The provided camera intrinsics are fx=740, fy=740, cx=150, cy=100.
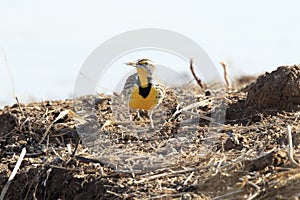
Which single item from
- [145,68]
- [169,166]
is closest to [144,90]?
[145,68]

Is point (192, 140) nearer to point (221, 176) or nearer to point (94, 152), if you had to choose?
point (94, 152)

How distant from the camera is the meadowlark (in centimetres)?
715

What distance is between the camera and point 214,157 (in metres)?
5.53

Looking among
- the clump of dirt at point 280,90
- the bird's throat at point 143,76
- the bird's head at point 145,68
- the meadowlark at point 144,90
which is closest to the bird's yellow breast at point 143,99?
the meadowlark at point 144,90

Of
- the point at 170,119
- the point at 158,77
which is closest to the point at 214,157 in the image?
the point at 170,119

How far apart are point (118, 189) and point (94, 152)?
100 centimetres

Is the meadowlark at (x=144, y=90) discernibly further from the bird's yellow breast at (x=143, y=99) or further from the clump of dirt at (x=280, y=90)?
the clump of dirt at (x=280, y=90)

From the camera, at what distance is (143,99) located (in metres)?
7.17

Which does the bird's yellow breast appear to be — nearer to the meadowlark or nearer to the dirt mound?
the meadowlark

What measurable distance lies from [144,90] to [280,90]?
1356 mm

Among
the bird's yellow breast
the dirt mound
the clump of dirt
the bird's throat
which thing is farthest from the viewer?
the bird's throat

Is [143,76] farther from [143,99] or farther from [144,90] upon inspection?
[143,99]

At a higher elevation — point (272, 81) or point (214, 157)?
point (272, 81)

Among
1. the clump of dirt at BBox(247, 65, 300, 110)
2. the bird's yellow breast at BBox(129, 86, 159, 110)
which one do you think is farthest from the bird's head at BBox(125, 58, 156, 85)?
the clump of dirt at BBox(247, 65, 300, 110)
